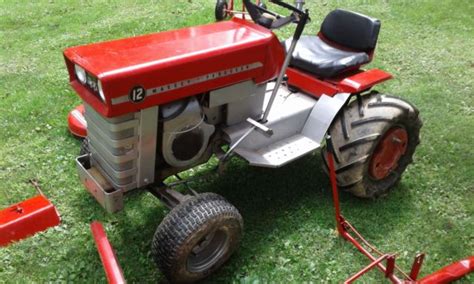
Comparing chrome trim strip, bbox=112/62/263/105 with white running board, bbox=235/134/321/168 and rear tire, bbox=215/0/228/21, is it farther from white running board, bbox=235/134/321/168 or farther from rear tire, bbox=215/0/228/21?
rear tire, bbox=215/0/228/21

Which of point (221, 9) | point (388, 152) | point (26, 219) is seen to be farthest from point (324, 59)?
point (221, 9)

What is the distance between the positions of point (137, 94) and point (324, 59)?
5.29ft

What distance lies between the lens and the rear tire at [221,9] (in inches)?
265

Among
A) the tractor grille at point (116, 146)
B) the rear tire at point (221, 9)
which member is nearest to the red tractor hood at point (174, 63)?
the tractor grille at point (116, 146)

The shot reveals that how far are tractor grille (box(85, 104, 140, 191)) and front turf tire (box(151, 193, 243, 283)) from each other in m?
0.35

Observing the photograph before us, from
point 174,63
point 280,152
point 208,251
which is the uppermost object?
point 174,63

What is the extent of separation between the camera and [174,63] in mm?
2539

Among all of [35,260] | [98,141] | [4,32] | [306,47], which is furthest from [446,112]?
[4,32]

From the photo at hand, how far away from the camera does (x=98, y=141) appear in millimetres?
2775

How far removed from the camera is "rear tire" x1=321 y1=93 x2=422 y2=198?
3.24 meters

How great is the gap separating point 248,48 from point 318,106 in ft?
2.59

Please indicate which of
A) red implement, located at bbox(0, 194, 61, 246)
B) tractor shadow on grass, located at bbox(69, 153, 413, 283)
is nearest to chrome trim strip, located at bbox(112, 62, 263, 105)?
tractor shadow on grass, located at bbox(69, 153, 413, 283)

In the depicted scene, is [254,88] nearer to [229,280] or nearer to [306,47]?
[306,47]

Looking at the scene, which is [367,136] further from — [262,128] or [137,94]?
[137,94]
